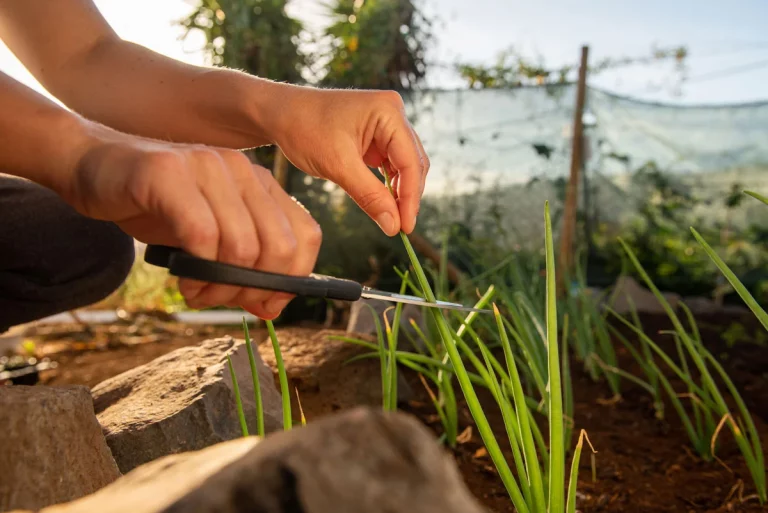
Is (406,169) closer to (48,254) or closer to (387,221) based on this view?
(387,221)

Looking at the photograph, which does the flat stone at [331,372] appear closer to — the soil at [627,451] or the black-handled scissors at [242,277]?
the soil at [627,451]

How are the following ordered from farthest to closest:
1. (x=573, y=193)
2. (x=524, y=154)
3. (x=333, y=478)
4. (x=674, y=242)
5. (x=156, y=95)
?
1. (x=674, y=242)
2. (x=524, y=154)
3. (x=573, y=193)
4. (x=156, y=95)
5. (x=333, y=478)

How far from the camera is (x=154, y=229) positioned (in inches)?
28.6

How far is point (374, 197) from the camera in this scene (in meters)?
0.99

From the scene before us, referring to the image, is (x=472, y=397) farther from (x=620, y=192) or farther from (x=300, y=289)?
(x=620, y=192)

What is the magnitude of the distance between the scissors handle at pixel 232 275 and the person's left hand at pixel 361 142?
0.99 feet

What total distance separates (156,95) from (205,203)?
802 millimetres

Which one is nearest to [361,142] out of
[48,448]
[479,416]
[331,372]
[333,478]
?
[479,416]

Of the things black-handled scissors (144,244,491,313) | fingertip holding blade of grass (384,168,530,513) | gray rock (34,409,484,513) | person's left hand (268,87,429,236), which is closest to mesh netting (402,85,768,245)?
person's left hand (268,87,429,236)

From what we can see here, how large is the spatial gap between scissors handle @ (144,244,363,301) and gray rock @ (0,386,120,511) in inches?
7.4

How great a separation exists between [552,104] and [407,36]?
1246 millimetres

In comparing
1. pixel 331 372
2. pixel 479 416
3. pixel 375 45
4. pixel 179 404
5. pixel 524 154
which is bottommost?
pixel 331 372

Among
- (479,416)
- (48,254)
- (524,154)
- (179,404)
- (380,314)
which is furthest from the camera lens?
(524,154)

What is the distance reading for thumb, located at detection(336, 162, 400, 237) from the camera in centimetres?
99
